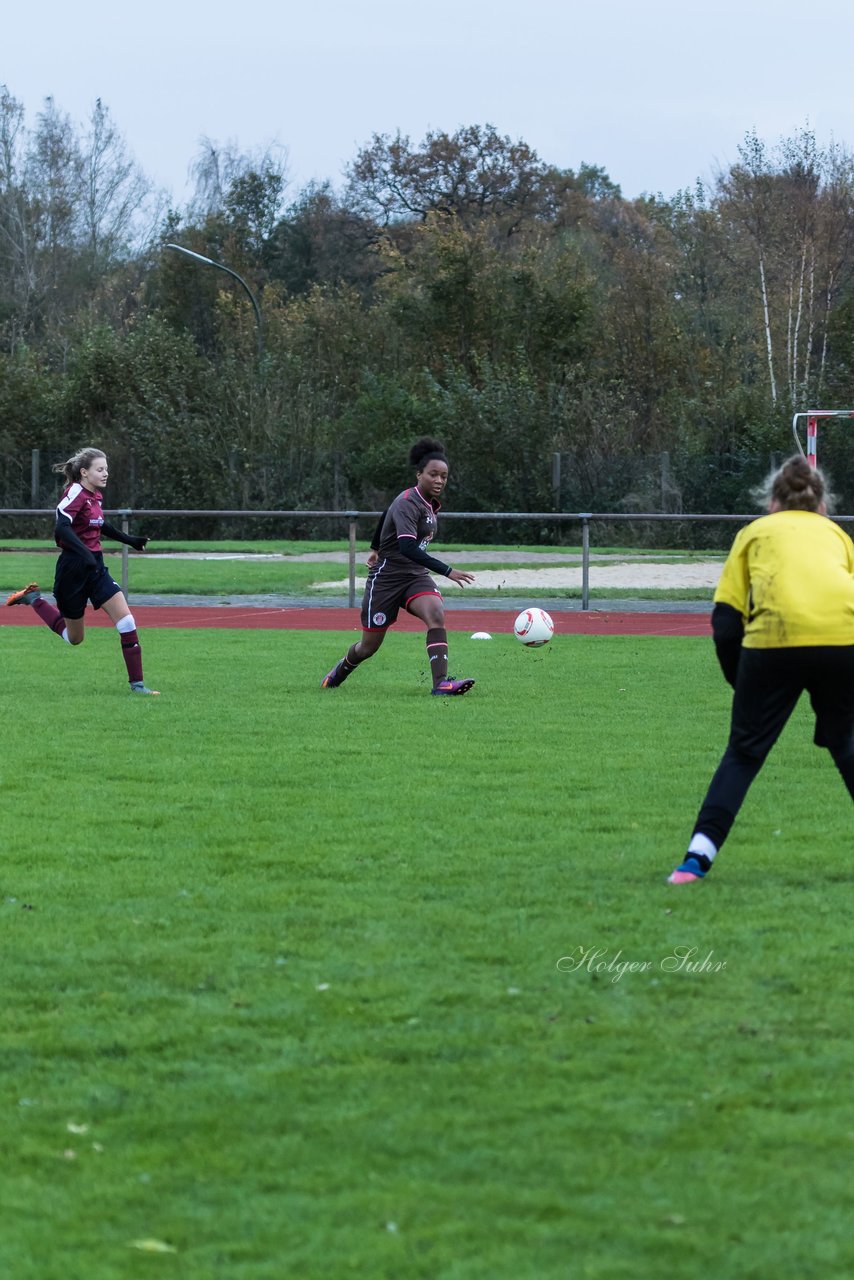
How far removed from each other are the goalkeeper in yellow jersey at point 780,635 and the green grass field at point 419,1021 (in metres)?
0.44

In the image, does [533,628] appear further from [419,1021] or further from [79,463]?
[419,1021]

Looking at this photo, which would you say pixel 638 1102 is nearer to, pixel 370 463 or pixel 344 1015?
pixel 344 1015

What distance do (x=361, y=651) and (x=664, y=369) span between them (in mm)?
31499

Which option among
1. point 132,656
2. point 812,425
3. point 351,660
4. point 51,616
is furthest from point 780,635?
point 812,425

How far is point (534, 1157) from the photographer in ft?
12.6

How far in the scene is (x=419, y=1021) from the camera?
4867 millimetres

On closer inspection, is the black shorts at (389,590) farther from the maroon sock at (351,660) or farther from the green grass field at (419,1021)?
the green grass field at (419,1021)

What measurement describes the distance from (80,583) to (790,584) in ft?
26.1

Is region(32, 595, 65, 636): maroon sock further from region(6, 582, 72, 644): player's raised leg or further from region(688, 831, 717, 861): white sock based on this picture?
region(688, 831, 717, 861): white sock

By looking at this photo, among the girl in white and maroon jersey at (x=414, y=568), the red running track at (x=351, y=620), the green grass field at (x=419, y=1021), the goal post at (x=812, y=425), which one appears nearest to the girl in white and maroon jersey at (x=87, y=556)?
the girl in white and maroon jersey at (x=414, y=568)

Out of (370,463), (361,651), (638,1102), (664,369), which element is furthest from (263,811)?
(664,369)

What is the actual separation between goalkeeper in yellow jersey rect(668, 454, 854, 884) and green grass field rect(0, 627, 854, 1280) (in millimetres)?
442

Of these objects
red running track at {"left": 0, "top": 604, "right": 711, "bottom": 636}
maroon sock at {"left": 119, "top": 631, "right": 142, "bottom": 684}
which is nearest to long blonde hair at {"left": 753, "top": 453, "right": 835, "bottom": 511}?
maroon sock at {"left": 119, "top": 631, "right": 142, "bottom": 684}

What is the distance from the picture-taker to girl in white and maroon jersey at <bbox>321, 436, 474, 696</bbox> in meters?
12.9
